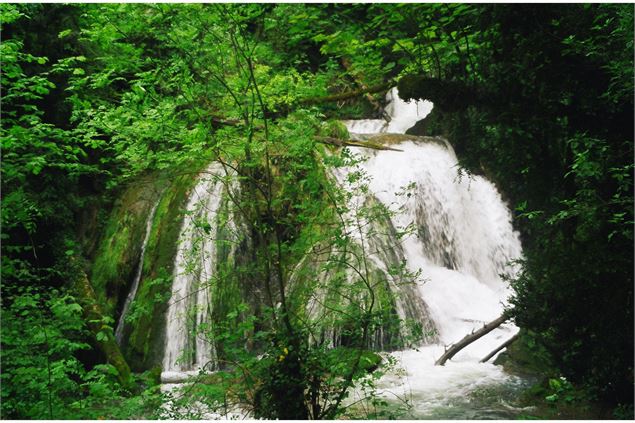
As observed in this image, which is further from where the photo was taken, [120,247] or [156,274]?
[120,247]

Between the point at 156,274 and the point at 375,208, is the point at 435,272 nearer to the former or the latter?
the point at 156,274

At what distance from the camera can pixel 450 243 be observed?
10.5 metres

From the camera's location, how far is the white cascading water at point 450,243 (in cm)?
813

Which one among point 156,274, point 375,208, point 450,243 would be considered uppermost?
point 450,243

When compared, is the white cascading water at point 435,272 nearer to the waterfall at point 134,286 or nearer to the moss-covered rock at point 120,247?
the waterfall at point 134,286

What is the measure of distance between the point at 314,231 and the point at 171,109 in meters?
1.61

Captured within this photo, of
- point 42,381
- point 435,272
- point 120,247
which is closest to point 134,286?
point 120,247

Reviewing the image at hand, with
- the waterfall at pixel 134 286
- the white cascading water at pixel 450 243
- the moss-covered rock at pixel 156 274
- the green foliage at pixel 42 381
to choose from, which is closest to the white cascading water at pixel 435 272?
the white cascading water at pixel 450 243

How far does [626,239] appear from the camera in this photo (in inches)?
154

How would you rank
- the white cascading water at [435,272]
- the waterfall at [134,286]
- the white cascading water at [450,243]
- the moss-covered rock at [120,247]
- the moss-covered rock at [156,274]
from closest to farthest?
1. the white cascading water at [435,272]
2. the moss-covered rock at [156,274]
3. the white cascading water at [450,243]
4. the waterfall at [134,286]
5. the moss-covered rock at [120,247]

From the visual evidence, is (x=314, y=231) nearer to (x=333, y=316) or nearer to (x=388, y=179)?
(x=333, y=316)

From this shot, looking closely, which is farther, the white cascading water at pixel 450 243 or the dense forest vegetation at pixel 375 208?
the white cascading water at pixel 450 243

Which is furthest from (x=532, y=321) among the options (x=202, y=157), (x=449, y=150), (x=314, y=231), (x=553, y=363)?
(x=449, y=150)

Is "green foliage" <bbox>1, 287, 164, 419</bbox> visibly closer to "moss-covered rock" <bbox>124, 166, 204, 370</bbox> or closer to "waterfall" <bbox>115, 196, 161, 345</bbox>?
"moss-covered rock" <bbox>124, 166, 204, 370</bbox>
